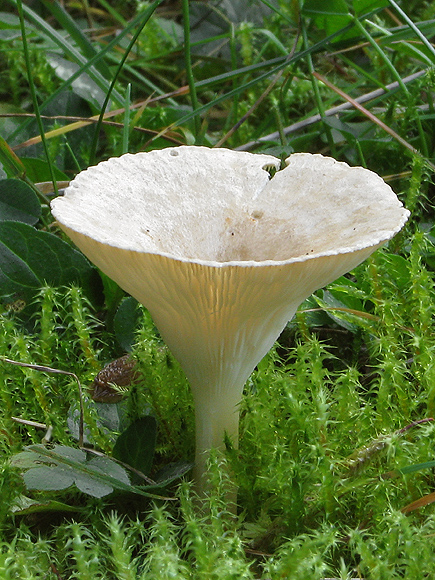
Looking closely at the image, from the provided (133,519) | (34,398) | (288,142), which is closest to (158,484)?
(133,519)

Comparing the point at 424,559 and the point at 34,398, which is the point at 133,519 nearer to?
the point at 34,398

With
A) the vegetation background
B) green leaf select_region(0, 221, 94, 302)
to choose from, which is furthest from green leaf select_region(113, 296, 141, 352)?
green leaf select_region(0, 221, 94, 302)

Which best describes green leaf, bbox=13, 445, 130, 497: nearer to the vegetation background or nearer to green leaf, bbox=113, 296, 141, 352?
the vegetation background

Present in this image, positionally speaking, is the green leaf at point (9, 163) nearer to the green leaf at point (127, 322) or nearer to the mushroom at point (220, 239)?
the green leaf at point (127, 322)

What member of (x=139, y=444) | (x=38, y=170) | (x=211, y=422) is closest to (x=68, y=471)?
(x=139, y=444)

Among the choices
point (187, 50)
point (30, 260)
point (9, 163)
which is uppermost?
point (187, 50)

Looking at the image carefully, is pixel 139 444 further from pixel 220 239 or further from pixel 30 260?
pixel 30 260
